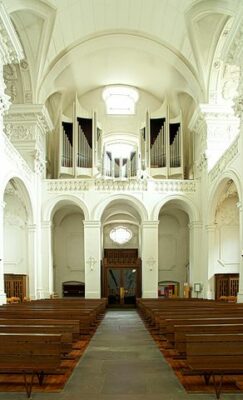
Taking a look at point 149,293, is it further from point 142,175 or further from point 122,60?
point 122,60

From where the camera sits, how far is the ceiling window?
24.2 m

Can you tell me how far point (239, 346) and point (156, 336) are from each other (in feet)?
17.4

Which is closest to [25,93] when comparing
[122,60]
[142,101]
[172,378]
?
[122,60]

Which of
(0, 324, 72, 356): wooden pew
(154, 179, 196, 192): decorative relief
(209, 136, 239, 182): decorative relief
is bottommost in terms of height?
(0, 324, 72, 356): wooden pew

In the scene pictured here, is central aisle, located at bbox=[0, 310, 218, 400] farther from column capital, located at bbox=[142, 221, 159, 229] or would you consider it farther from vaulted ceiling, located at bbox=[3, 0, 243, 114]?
column capital, located at bbox=[142, 221, 159, 229]

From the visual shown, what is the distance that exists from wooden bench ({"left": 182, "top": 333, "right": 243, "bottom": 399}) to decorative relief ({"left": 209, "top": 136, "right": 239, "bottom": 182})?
9162 mm

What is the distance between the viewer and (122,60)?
2114 cm

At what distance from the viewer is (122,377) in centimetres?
630

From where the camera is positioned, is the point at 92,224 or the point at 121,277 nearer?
the point at 92,224

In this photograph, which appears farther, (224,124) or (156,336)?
(224,124)

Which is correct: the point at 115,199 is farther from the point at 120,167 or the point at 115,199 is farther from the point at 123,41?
the point at 123,41

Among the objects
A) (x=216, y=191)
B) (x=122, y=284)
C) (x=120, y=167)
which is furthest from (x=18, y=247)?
(x=216, y=191)

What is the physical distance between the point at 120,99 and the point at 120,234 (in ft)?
23.8

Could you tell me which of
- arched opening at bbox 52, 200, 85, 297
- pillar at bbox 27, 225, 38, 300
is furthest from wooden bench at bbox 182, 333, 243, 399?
arched opening at bbox 52, 200, 85, 297
